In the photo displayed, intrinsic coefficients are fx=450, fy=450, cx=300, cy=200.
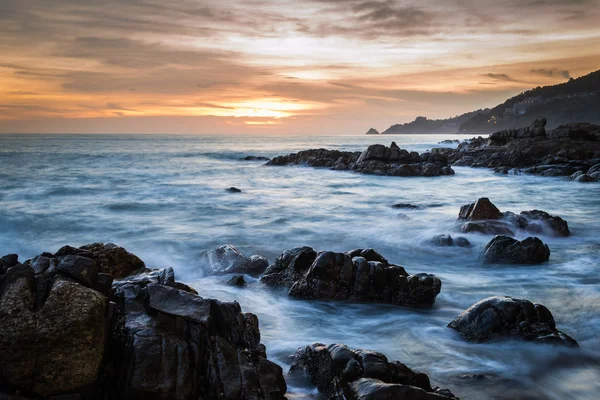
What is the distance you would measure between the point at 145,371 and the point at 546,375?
4.51 meters

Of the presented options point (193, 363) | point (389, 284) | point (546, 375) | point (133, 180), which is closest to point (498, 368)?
point (546, 375)

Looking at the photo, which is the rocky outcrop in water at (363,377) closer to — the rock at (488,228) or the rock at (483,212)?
the rock at (488,228)

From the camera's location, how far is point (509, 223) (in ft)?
42.4

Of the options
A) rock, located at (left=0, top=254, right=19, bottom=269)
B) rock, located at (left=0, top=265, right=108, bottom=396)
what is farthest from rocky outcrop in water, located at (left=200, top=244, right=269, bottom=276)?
rock, located at (left=0, top=265, right=108, bottom=396)

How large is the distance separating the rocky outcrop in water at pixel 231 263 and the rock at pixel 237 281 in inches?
21.4

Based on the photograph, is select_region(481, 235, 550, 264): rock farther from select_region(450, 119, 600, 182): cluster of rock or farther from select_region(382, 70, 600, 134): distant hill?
select_region(382, 70, 600, 134): distant hill

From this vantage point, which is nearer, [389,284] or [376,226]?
[389,284]

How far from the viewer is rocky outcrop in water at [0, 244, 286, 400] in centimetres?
350

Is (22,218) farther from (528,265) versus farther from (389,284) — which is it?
(528,265)

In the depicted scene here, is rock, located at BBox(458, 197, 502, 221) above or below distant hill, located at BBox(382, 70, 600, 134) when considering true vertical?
below

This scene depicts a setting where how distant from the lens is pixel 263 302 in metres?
7.64

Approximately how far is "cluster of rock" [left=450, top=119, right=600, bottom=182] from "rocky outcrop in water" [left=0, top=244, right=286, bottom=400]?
27.3m

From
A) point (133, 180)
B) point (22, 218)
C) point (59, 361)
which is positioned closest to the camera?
point (59, 361)

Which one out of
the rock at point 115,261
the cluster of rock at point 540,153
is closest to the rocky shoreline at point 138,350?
the rock at point 115,261
